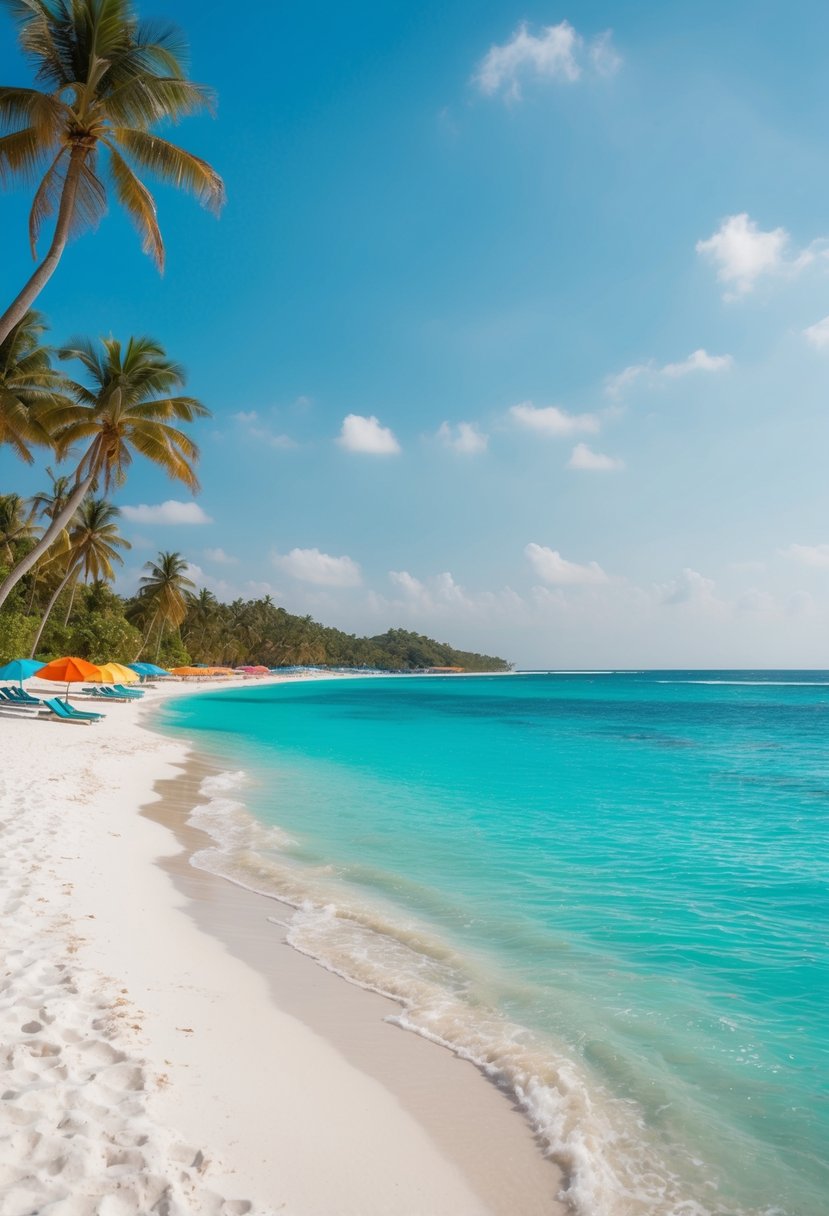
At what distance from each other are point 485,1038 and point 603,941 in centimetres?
258

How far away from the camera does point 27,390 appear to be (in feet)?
56.7

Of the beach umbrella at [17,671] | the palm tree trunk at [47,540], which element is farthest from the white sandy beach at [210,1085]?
the beach umbrella at [17,671]

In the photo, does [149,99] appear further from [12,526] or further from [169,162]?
[12,526]

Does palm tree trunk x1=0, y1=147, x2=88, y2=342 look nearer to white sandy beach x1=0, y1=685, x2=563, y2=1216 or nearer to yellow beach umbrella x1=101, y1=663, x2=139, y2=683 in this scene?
white sandy beach x1=0, y1=685, x2=563, y2=1216

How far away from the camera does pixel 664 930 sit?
721 cm

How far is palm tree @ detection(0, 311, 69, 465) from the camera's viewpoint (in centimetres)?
1633

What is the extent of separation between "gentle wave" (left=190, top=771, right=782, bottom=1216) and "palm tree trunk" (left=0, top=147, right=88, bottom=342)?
8325mm

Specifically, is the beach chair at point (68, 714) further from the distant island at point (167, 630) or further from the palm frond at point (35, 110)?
the palm frond at point (35, 110)

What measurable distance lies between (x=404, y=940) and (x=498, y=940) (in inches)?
37.7

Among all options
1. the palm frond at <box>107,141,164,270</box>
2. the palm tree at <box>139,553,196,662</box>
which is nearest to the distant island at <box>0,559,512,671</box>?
the palm tree at <box>139,553,196,662</box>

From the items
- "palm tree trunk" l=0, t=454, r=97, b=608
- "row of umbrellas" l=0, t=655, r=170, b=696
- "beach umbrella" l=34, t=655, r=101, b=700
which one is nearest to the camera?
"palm tree trunk" l=0, t=454, r=97, b=608

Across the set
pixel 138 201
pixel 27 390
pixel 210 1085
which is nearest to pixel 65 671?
pixel 27 390

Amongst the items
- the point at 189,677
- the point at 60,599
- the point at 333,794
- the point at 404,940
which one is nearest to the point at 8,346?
the point at 333,794

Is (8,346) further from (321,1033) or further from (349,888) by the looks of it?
(321,1033)
